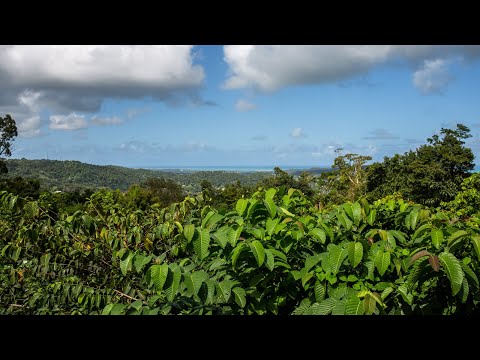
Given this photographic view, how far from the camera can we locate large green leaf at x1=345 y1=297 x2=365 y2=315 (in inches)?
41.1

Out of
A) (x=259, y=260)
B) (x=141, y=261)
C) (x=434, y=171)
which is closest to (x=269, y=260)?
(x=259, y=260)

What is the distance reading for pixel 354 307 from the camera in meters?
1.06

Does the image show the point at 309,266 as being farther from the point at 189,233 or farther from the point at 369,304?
the point at 189,233

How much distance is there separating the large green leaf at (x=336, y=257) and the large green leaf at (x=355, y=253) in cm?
2

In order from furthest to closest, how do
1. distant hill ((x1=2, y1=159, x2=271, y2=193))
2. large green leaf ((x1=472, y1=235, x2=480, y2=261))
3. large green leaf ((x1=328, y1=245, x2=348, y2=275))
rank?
distant hill ((x1=2, y1=159, x2=271, y2=193)), large green leaf ((x1=328, y1=245, x2=348, y2=275)), large green leaf ((x1=472, y1=235, x2=480, y2=261))

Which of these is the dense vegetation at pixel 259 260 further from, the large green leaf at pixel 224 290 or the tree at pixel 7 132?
the tree at pixel 7 132

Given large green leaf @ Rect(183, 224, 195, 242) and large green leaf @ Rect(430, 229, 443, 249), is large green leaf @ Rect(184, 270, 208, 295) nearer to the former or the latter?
large green leaf @ Rect(183, 224, 195, 242)

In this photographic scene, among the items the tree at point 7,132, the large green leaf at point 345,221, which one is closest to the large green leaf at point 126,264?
the large green leaf at point 345,221

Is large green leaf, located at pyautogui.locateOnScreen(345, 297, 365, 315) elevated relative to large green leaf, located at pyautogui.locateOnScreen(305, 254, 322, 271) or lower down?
lower down

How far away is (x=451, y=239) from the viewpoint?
3.69 ft

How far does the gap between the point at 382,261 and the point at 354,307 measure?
0.73 ft

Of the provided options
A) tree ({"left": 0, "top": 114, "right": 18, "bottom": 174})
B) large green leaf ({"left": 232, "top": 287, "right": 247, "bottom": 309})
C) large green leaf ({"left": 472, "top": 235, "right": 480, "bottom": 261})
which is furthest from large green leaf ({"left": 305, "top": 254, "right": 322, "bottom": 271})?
tree ({"left": 0, "top": 114, "right": 18, "bottom": 174})
